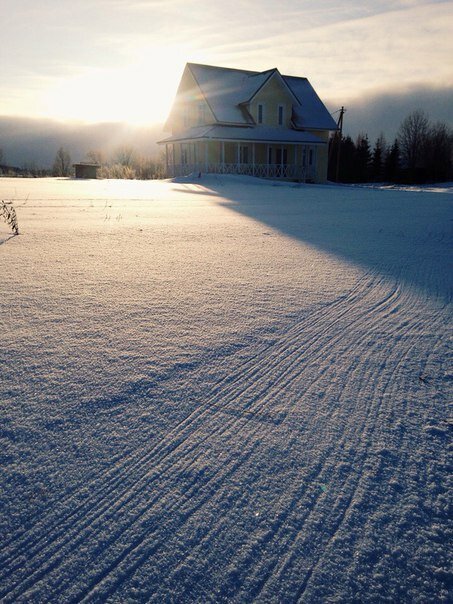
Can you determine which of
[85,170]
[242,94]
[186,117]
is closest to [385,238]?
[85,170]

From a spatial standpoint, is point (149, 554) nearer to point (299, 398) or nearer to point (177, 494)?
point (177, 494)

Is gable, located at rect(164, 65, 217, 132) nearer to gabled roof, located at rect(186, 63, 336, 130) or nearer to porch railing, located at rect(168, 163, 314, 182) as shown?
gabled roof, located at rect(186, 63, 336, 130)

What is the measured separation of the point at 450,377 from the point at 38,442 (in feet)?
6.56

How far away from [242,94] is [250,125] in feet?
9.93

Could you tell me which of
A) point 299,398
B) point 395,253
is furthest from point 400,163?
point 299,398

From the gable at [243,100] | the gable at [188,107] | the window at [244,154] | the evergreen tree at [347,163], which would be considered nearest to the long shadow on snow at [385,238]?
the gable at [243,100]

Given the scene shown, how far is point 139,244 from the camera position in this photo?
4.89 metres

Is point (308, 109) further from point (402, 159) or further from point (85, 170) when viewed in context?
point (402, 159)

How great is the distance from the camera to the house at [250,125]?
2625 centimetres

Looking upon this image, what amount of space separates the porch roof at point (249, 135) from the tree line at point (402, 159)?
19.7 m

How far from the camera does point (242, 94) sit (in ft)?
91.8

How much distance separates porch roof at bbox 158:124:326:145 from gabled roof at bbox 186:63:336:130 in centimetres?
85

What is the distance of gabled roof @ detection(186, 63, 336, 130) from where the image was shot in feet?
88.0

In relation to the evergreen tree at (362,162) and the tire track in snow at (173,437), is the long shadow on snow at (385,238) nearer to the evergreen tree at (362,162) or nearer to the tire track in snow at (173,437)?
the tire track in snow at (173,437)
